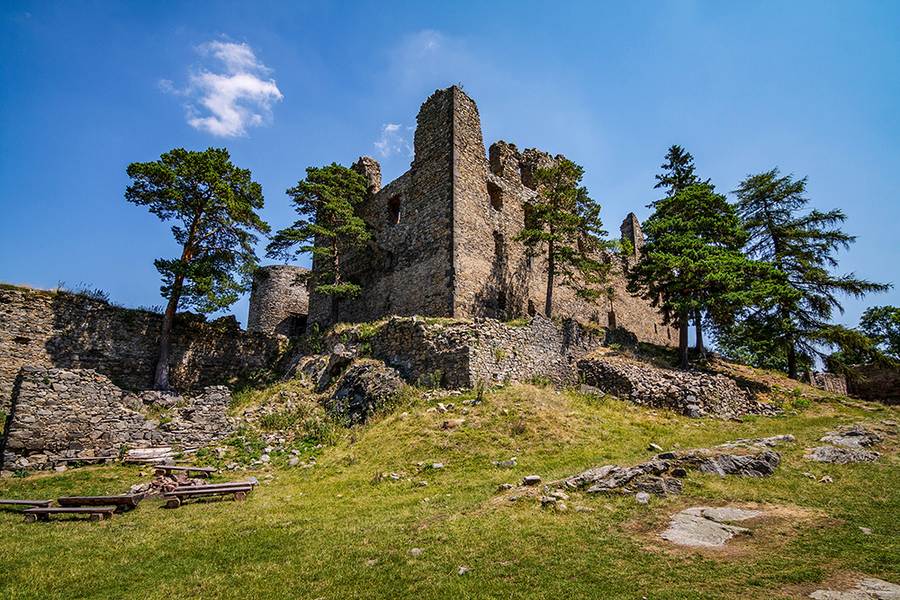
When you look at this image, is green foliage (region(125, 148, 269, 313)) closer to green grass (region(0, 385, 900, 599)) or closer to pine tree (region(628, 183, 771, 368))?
green grass (region(0, 385, 900, 599))

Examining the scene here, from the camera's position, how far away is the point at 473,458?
37.6ft

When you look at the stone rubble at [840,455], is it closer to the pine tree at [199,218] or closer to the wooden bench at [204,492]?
the wooden bench at [204,492]

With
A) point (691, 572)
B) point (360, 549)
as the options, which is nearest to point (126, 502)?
point (360, 549)

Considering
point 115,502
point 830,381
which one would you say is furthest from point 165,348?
point 830,381

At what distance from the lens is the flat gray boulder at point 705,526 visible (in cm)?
664

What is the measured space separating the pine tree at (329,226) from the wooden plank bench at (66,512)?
1395 centimetres

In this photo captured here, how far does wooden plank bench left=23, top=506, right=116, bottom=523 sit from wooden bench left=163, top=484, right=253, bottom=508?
114 cm

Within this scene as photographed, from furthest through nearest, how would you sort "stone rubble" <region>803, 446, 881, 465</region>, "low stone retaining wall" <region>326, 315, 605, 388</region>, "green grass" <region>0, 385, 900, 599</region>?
"low stone retaining wall" <region>326, 315, 605, 388</region> < "stone rubble" <region>803, 446, 881, 465</region> < "green grass" <region>0, 385, 900, 599</region>

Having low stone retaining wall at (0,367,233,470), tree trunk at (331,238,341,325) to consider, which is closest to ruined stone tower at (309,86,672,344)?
tree trunk at (331,238,341,325)

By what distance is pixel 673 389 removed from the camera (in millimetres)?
17469

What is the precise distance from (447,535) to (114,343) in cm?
1883

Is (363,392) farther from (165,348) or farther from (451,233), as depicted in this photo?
(165,348)

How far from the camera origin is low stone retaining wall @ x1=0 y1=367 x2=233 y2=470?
12.9 m

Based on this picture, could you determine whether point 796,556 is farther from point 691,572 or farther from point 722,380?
point 722,380
